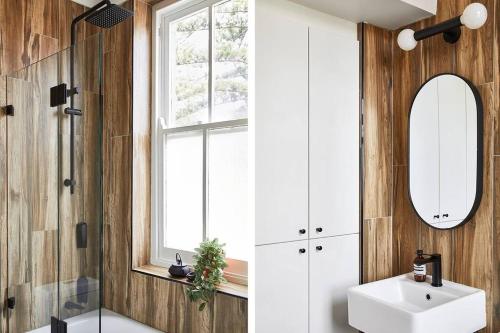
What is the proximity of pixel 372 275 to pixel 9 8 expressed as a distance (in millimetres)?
1606

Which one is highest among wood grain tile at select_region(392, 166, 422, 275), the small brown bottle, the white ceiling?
the white ceiling

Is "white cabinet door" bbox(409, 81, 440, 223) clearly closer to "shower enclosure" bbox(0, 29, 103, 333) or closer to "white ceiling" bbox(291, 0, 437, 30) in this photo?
"white ceiling" bbox(291, 0, 437, 30)

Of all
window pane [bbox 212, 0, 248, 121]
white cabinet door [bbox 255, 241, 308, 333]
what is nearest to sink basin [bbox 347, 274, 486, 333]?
white cabinet door [bbox 255, 241, 308, 333]

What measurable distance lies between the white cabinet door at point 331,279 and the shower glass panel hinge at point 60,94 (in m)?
0.90

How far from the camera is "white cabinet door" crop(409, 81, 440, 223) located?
1.52 m

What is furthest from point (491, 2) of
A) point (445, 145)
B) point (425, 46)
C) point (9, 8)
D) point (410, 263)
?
point (9, 8)

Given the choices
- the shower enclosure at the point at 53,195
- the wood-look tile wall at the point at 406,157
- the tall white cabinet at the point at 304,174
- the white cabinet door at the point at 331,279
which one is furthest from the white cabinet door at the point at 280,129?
the shower enclosure at the point at 53,195

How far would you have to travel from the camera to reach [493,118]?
135 cm

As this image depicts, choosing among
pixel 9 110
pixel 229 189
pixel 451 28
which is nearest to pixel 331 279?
pixel 229 189

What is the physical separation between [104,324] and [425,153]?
1.47 meters

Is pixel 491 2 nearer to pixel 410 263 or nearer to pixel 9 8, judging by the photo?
pixel 410 263

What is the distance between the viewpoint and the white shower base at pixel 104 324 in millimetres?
1076

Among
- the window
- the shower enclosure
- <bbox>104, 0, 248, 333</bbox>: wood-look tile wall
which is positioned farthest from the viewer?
<bbox>104, 0, 248, 333</bbox>: wood-look tile wall

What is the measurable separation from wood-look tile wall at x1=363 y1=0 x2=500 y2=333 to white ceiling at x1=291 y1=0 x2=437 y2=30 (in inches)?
1.8
